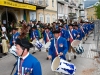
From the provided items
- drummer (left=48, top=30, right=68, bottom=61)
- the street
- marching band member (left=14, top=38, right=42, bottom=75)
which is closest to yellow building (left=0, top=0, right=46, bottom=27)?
the street

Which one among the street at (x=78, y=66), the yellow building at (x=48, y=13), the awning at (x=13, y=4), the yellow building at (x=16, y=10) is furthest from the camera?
the yellow building at (x=48, y=13)

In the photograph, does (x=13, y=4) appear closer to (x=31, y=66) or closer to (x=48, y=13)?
(x=48, y=13)

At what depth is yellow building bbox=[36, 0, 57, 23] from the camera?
1195 inches

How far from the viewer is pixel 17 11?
23328 millimetres

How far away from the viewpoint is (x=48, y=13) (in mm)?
34406

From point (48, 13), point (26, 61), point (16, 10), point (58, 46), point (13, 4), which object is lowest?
point (58, 46)

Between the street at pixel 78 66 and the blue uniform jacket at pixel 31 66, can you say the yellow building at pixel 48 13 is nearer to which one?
the street at pixel 78 66

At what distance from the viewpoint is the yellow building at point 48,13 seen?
30.4m

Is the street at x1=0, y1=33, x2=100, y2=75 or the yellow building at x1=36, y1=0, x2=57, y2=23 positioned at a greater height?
the yellow building at x1=36, y1=0, x2=57, y2=23

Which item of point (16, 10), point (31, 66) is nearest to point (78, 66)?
point (31, 66)

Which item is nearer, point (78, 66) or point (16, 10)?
point (78, 66)

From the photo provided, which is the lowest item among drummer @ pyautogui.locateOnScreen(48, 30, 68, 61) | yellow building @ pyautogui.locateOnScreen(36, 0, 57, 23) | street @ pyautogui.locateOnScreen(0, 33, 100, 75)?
street @ pyautogui.locateOnScreen(0, 33, 100, 75)

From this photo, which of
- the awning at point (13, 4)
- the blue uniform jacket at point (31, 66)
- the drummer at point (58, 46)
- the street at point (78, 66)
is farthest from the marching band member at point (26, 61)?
the awning at point (13, 4)

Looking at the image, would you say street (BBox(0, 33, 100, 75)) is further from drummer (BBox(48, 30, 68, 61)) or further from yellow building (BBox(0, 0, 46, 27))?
yellow building (BBox(0, 0, 46, 27))
